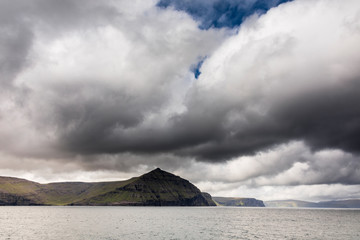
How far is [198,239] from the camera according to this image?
260 feet

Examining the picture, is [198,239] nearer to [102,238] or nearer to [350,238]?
[102,238]

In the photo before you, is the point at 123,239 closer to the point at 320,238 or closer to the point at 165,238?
the point at 165,238

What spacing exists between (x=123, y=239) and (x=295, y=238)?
5737cm

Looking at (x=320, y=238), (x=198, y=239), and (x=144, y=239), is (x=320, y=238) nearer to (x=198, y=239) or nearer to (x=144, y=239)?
(x=198, y=239)

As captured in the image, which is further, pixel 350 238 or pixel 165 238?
pixel 350 238

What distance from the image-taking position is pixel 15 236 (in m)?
83.4

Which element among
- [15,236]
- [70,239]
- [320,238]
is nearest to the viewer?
[70,239]

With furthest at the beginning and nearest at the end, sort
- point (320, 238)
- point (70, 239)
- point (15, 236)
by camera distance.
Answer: point (320, 238), point (15, 236), point (70, 239)

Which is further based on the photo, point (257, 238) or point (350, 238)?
point (350, 238)

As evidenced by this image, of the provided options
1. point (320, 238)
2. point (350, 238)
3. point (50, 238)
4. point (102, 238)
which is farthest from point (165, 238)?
point (350, 238)

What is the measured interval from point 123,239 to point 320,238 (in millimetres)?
67888

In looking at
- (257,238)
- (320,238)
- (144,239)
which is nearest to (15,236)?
(144,239)

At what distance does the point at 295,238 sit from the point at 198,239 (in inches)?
1368

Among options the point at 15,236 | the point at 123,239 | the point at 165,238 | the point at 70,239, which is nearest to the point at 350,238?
the point at 165,238
